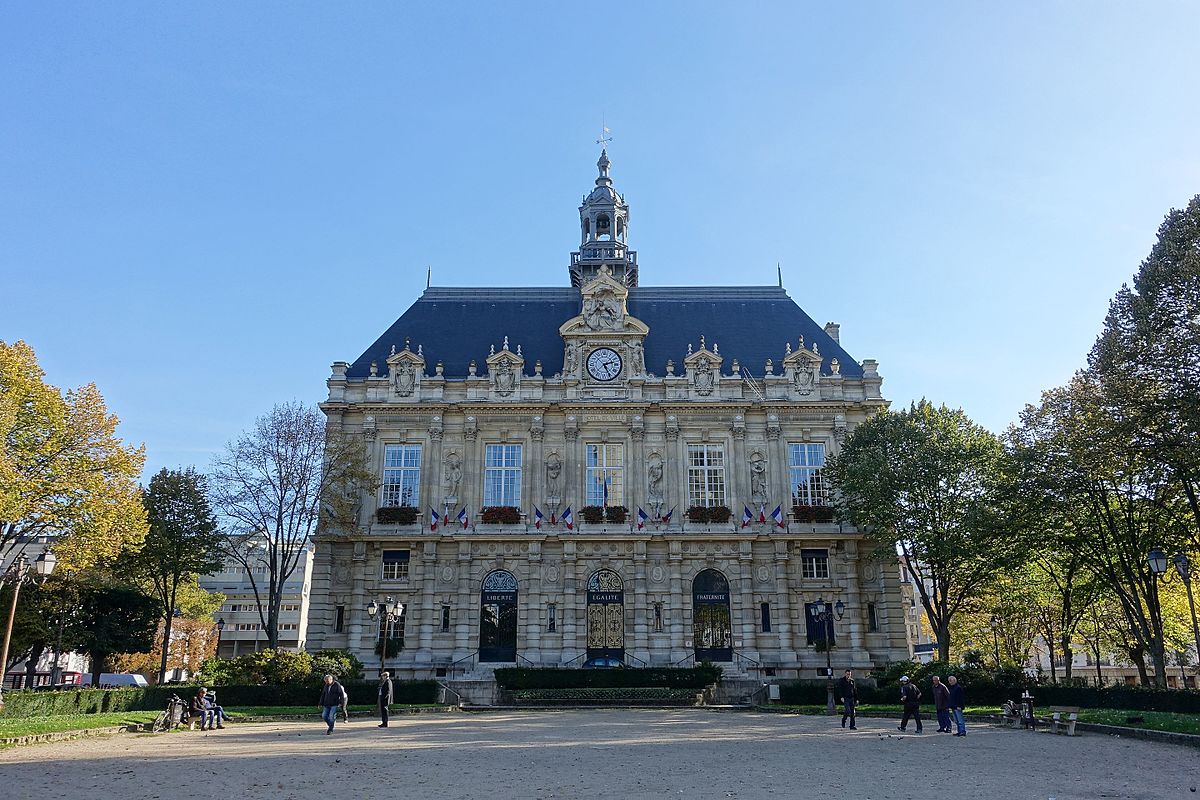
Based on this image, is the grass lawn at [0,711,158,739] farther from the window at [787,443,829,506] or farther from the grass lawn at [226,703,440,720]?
the window at [787,443,829,506]

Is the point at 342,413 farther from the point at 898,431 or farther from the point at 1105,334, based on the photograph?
the point at 1105,334

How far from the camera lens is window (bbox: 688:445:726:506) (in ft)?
149

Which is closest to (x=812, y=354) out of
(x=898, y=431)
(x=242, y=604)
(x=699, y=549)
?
(x=898, y=431)

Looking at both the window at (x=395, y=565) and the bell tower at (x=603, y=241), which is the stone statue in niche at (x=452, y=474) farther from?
the bell tower at (x=603, y=241)

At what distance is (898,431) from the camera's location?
39438mm

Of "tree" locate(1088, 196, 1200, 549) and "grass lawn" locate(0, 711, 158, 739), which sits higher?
"tree" locate(1088, 196, 1200, 549)

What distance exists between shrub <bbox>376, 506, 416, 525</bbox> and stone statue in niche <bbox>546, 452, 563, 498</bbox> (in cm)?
718

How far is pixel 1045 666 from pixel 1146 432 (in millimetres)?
76346

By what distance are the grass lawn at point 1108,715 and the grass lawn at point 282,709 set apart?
1463 centimetres

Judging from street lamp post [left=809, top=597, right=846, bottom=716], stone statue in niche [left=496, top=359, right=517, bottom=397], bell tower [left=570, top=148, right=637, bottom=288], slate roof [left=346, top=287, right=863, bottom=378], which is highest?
bell tower [left=570, top=148, right=637, bottom=288]

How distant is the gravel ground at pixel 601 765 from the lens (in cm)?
1348

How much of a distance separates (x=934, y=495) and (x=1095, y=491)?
25.6ft

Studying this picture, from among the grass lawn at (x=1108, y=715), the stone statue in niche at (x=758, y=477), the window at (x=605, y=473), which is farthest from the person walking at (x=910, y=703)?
the window at (x=605, y=473)

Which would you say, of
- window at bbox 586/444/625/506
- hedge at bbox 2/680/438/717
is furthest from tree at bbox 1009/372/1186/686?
hedge at bbox 2/680/438/717
